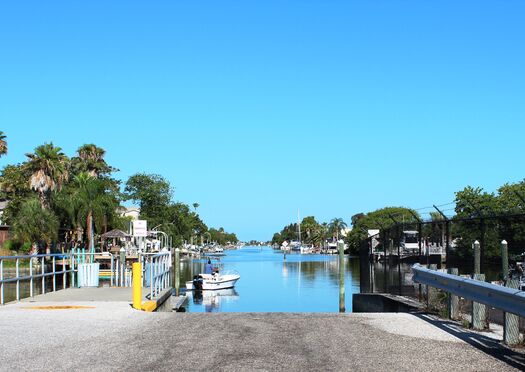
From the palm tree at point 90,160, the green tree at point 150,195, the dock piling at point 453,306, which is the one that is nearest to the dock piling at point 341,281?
the dock piling at point 453,306

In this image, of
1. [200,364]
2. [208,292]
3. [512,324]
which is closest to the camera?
[200,364]

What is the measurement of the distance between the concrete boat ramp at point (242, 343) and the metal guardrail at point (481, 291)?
705mm

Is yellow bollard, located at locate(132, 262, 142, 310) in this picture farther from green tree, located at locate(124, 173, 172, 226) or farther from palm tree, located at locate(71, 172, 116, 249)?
green tree, located at locate(124, 173, 172, 226)

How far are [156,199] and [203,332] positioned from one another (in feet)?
377

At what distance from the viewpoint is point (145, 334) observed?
1231 cm

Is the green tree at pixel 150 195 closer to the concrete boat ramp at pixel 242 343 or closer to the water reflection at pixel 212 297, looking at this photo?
the water reflection at pixel 212 297

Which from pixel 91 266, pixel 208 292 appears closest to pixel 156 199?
pixel 208 292

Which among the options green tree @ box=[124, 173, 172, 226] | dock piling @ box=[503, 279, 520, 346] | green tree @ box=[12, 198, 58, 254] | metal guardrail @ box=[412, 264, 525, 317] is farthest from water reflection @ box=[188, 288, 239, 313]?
green tree @ box=[124, 173, 172, 226]

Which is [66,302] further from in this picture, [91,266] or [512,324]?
[512,324]

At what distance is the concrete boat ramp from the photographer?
30.9 feet

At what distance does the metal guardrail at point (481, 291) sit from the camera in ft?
31.4

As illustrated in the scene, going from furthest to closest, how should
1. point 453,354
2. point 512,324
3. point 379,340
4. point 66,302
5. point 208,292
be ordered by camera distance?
1. point 208,292
2. point 66,302
3. point 379,340
4. point 512,324
5. point 453,354

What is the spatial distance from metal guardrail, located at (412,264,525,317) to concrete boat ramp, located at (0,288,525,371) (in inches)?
27.7

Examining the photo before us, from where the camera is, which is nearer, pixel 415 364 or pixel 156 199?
pixel 415 364
